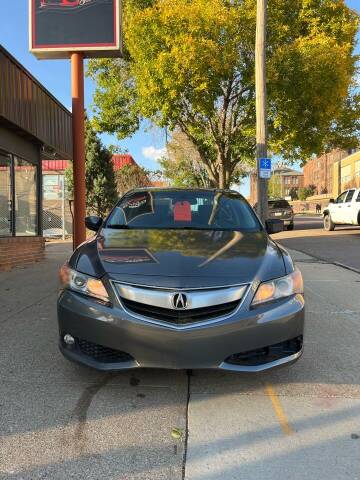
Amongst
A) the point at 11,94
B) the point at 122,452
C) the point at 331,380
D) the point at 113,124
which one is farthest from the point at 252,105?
the point at 122,452

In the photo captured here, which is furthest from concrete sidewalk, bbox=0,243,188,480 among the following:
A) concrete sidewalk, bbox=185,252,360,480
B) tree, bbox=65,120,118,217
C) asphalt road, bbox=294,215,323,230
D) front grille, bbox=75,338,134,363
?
asphalt road, bbox=294,215,323,230

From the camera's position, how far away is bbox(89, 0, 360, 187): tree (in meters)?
18.9

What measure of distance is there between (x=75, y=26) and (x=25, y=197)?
409cm

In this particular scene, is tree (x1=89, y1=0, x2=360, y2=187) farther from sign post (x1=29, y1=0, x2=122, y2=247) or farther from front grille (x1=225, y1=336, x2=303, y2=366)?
front grille (x1=225, y1=336, x2=303, y2=366)

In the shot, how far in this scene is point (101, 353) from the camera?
370 cm

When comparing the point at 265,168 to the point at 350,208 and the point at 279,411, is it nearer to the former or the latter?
the point at 350,208

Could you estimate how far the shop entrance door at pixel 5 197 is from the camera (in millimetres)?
10711

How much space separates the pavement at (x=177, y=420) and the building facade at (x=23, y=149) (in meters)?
5.95

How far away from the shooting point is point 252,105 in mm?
21344

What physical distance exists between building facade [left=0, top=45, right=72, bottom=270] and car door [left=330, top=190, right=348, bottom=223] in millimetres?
12425

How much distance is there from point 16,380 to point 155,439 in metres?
1.50

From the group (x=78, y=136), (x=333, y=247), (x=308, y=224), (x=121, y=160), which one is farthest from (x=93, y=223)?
(x=121, y=160)

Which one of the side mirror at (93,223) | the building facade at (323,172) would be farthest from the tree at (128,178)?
the building facade at (323,172)

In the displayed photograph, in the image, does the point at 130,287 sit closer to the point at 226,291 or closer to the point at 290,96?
the point at 226,291
